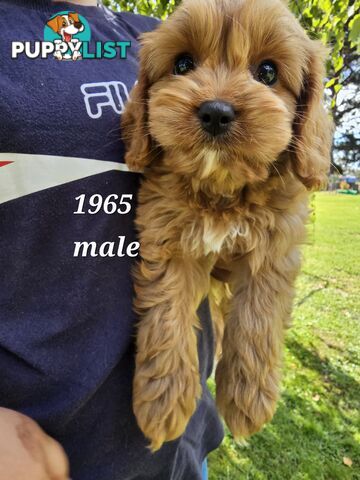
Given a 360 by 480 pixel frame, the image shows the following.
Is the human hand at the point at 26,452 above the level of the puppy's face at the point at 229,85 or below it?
below

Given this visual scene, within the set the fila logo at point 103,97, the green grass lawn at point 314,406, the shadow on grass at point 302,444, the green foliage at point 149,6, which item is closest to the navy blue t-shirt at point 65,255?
the fila logo at point 103,97

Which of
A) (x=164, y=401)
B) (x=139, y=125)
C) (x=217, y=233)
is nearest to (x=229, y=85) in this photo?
(x=139, y=125)

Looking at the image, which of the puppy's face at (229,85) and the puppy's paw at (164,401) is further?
the puppy's paw at (164,401)

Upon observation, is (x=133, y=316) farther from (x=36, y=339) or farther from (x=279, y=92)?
(x=279, y=92)

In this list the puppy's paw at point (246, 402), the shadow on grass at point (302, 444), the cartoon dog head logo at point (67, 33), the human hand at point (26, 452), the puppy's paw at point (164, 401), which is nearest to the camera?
the human hand at point (26, 452)

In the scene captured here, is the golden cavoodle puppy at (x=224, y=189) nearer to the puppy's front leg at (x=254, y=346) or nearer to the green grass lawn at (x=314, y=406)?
the puppy's front leg at (x=254, y=346)

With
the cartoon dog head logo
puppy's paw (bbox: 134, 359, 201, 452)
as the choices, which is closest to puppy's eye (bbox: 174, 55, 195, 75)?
the cartoon dog head logo

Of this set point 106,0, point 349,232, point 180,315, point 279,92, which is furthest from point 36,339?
point 349,232

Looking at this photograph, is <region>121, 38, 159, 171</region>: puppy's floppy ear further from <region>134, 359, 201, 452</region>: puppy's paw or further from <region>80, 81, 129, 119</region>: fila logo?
<region>134, 359, 201, 452</region>: puppy's paw
